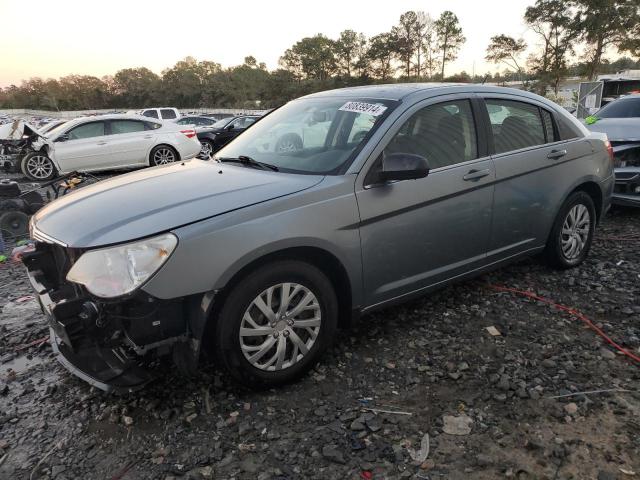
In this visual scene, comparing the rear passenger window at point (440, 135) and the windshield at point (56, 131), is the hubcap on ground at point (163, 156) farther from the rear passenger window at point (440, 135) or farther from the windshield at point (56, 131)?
the rear passenger window at point (440, 135)

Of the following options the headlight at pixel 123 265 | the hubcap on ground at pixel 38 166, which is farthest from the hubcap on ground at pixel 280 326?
the hubcap on ground at pixel 38 166

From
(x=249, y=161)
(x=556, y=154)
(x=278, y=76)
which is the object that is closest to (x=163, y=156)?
(x=249, y=161)

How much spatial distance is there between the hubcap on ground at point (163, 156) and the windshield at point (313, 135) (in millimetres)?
8837

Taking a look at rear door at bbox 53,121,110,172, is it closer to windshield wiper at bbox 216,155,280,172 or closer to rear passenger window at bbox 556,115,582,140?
windshield wiper at bbox 216,155,280,172

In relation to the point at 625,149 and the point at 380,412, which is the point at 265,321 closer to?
the point at 380,412

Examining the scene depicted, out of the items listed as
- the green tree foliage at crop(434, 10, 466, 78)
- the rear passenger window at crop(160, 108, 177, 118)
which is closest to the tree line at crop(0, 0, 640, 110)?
the green tree foliage at crop(434, 10, 466, 78)

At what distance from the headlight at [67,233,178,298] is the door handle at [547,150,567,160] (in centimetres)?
305

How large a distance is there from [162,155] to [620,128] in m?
9.83

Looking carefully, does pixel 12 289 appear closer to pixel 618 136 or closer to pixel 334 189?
pixel 334 189

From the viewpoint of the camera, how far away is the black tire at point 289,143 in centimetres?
320

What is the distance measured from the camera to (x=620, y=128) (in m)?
6.44

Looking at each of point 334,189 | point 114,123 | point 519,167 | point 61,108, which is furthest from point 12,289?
point 61,108

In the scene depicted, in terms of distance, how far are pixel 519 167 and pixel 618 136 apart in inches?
152

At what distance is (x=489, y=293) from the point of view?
3.88 meters
